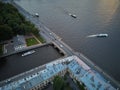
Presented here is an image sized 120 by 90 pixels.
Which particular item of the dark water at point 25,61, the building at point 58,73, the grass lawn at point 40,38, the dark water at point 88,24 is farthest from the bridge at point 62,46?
the dark water at point 25,61

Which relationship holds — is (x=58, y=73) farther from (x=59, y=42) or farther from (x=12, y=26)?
(x=12, y=26)

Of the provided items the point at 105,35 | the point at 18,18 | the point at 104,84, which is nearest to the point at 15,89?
the point at 104,84

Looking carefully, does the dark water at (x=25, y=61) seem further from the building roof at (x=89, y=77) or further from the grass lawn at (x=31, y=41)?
the building roof at (x=89, y=77)

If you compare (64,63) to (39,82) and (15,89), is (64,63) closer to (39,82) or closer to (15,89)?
(39,82)

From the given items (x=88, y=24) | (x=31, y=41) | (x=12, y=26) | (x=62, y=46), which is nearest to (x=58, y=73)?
(x=62, y=46)

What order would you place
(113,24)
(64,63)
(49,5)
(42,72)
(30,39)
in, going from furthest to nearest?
(49,5)
(113,24)
(30,39)
(64,63)
(42,72)

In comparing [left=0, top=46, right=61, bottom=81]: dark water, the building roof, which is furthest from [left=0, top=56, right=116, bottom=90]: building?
[left=0, top=46, right=61, bottom=81]: dark water

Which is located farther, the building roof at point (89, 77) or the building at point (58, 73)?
the building at point (58, 73)
